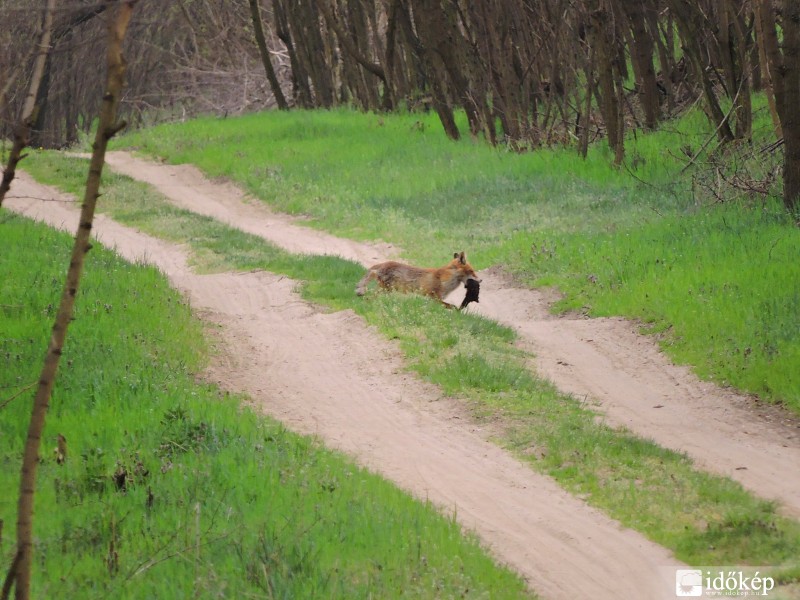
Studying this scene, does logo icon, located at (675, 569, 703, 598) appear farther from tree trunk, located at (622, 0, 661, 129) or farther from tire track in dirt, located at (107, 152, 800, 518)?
tree trunk, located at (622, 0, 661, 129)

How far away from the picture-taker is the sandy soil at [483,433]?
6340mm

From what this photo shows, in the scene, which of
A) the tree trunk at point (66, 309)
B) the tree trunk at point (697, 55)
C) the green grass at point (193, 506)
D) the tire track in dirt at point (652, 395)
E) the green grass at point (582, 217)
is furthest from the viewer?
the tree trunk at point (697, 55)

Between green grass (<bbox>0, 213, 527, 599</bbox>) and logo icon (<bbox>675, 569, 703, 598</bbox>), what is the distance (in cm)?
96

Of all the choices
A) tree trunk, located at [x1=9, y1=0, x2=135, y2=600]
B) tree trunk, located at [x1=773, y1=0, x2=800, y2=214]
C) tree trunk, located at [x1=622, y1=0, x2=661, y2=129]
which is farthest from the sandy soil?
tree trunk, located at [x1=622, y1=0, x2=661, y2=129]

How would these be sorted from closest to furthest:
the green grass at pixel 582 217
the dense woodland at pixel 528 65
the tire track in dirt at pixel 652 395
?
the tire track in dirt at pixel 652 395, the green grass at pixel 582 217, the dense woodland at pixel 528 65

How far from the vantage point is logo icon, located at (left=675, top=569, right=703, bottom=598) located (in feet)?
18.7

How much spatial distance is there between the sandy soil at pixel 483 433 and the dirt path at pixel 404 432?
0.05 ft

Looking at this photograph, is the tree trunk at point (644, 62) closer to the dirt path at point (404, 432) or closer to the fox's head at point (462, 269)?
the fox's head at point (462, 269)

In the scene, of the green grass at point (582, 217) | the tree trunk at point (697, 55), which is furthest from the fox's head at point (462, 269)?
the tree trunk at point (697, 55)

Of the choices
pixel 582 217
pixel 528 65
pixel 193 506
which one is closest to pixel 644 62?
pixel 528 65

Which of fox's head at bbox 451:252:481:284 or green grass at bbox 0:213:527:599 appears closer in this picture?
green grass at bbox 0:213:527:599

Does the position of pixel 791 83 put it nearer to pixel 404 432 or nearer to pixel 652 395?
pixel 652 395

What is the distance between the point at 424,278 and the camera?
12602 mm

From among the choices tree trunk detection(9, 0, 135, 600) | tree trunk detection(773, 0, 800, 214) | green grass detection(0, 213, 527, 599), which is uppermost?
tree trunk detection(773, 0, 800, 214)
